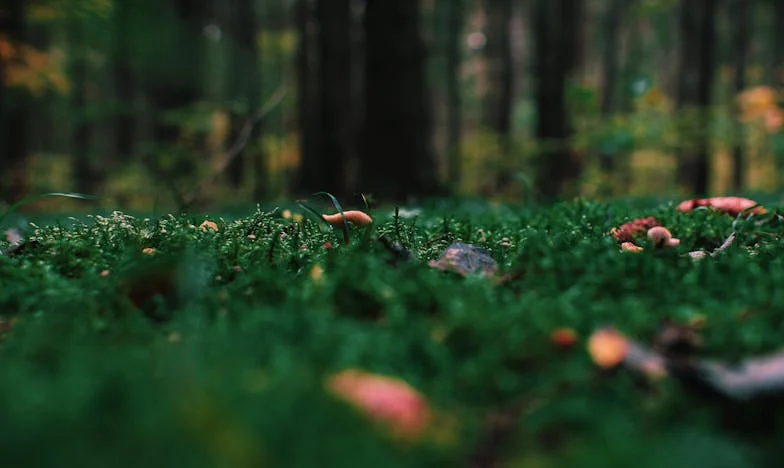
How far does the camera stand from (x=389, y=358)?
4.39 ft

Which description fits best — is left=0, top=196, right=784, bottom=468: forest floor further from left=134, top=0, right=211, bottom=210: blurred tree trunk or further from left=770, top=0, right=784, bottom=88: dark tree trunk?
left=770, top=0, right=784, bottom=88: dark tree trunk

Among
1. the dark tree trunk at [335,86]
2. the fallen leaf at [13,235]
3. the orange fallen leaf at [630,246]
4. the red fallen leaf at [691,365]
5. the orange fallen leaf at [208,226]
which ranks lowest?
the fallen leaf at [13,235]

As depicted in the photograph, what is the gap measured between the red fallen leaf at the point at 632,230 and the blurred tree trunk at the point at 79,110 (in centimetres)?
1347

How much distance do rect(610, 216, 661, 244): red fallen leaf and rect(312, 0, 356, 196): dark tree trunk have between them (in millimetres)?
7499

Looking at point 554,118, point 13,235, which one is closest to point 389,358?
point 13,235

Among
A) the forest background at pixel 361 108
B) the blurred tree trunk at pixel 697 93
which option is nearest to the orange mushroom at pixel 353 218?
the forest background at pixel 361 108

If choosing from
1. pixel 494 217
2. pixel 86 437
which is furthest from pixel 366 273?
pixel 494 217

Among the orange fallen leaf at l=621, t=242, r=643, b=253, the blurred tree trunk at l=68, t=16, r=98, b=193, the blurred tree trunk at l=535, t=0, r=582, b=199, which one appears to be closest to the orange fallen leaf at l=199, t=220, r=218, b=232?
the orange fallen leaf at l=621, t=242, r=643, b=253

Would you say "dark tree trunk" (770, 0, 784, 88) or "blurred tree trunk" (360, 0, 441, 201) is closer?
"blurred tree trunk" (360, 0, 441, 201)

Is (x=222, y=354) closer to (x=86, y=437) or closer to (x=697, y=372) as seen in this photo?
(x=86, y=437)

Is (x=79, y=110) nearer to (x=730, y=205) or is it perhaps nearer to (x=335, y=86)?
(x=335, y=86)

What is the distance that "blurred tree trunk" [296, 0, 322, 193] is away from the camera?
10620 millimetres

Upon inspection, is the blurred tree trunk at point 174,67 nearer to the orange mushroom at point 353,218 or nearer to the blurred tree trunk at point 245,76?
the blurred tree trunk at point 245,76

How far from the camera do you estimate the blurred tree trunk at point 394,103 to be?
7242 mm
